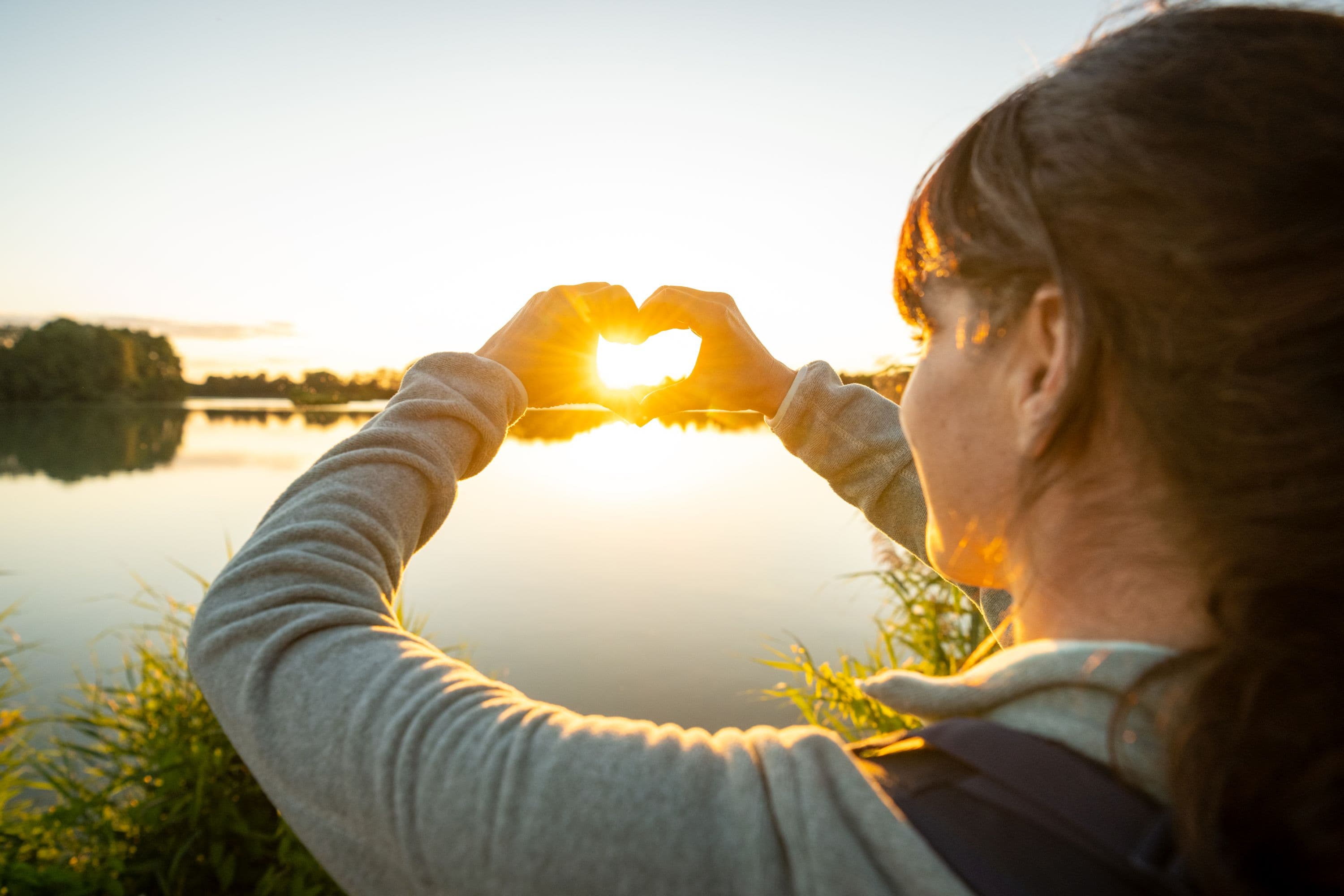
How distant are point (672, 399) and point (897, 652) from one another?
3.19 m

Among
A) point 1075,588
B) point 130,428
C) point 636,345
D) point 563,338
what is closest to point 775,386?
point 636,345

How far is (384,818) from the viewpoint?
0.57 metres

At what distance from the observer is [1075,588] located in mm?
658

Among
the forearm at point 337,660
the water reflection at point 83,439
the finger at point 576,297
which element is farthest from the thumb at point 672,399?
the water reflection at point 83,439

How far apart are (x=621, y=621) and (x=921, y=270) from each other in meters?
5.65

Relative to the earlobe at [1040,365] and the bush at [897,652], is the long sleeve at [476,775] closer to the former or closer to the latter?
the earlobe at [1040,365]

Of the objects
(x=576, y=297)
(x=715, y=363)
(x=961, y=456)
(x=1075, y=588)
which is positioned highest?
(x=576, y=297)

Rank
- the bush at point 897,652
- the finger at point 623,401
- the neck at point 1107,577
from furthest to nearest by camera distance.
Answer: the bush at point 897,652
the finger at point 623,401
the neck at point 1107,577

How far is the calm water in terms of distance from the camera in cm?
516

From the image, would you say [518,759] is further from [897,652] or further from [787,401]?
[897,652]

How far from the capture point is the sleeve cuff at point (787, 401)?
138 cm

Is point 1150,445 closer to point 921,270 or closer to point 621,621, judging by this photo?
point 921,270

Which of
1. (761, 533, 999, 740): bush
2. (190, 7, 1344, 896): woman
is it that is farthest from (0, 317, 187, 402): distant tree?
(190, 7, 1344, 896): woman

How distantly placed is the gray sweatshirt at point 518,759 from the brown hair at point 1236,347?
0.19 feet
